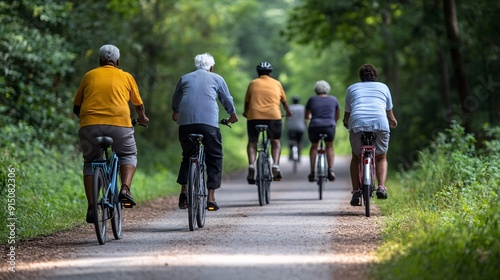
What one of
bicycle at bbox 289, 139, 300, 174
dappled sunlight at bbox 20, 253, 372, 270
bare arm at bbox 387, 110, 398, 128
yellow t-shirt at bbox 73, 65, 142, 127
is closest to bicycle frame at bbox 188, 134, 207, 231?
yellow t-shirt at bbox 73, 65, 142, 127

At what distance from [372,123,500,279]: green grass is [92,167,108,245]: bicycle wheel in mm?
3006

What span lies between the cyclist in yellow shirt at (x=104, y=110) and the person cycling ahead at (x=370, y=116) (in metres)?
3.48

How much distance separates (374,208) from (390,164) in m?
14.1

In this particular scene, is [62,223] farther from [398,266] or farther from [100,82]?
[398,266]

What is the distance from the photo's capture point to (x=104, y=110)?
1112 cm

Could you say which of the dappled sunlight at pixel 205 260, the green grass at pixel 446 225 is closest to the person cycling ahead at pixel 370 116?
the green grass at pixel 446 225

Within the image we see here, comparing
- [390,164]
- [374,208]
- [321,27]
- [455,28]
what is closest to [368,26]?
[321,27]

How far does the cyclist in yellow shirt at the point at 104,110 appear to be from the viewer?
1111 centimetres

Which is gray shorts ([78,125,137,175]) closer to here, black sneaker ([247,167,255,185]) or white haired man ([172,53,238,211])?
white haired man ([172,53,238,211])

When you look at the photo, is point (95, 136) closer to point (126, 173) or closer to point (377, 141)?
point (126, 173)

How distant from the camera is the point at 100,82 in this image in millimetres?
11188

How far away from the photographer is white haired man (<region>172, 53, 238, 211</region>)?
40.8 feet

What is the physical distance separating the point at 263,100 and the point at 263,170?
3.83 ft

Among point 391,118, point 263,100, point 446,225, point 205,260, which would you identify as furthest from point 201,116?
point 263,100
